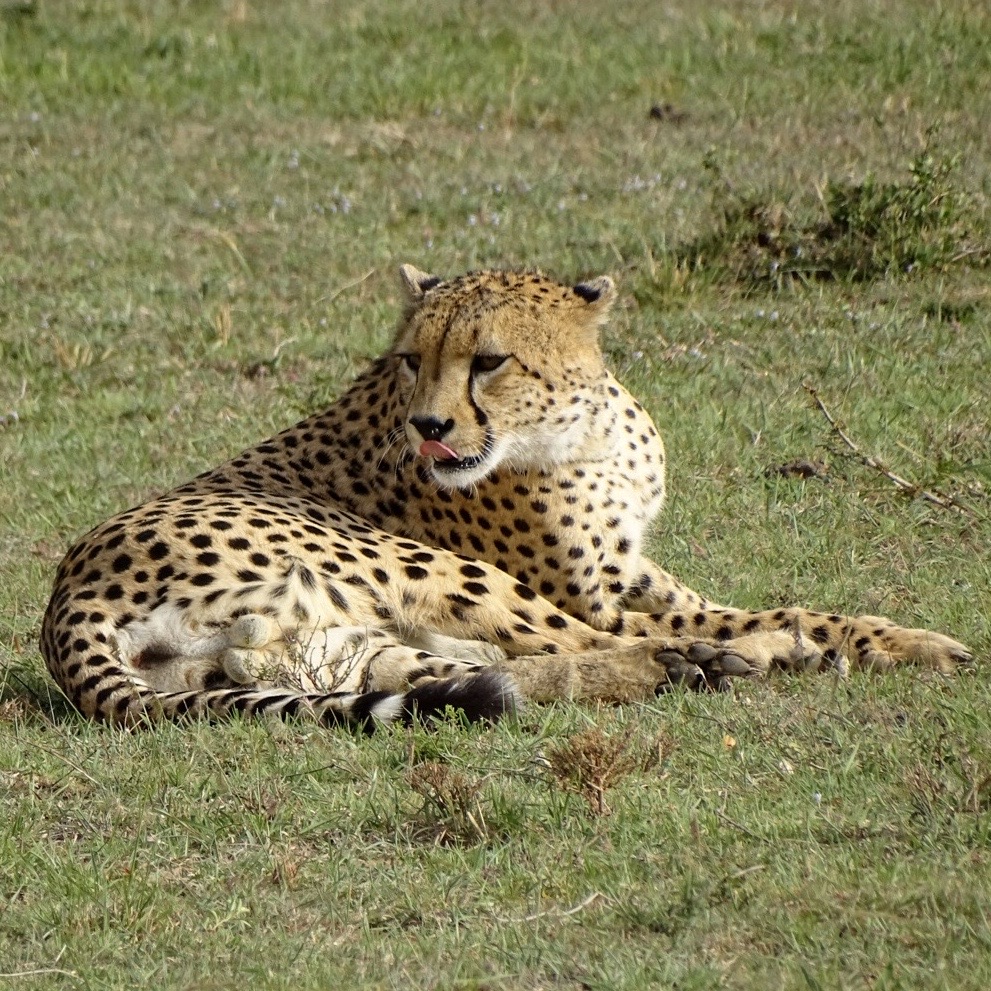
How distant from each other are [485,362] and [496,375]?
41 mm

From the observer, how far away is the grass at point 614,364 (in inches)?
111

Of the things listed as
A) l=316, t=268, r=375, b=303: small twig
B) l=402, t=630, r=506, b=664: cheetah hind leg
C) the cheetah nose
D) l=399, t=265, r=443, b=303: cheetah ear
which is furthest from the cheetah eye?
l=316, t=268, r=375, b=303: small twig

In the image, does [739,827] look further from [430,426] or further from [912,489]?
[912,489]

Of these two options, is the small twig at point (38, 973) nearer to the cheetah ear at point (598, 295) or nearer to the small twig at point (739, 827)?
the small twig at point (739, 827)

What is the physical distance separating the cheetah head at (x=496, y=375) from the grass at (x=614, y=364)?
2.15 ft

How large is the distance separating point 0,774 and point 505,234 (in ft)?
15.1

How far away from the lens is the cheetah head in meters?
4.30

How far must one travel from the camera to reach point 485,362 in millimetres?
4359

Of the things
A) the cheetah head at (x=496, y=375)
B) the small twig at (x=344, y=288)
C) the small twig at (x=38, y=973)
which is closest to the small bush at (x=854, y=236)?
the small twig at (x=344, y=288)

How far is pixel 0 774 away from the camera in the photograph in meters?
3.55

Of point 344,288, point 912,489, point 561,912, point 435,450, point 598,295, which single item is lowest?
point 344,288

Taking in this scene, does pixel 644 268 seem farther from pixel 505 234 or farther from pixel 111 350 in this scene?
pixel 111 350

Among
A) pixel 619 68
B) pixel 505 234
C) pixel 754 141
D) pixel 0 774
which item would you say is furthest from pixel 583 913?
pixel 619 68

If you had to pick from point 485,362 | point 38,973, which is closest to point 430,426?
point 485,362
